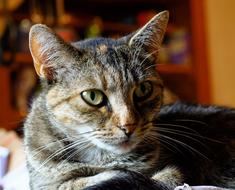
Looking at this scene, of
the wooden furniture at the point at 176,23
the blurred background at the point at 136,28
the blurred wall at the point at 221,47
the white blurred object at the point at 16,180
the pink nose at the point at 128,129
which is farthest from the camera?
the blurred wall at the point at 221,47

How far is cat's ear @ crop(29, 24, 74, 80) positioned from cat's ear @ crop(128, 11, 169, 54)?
0.61ft

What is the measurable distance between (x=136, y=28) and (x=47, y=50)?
1.87m

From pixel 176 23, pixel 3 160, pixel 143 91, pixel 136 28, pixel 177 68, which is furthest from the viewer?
pixel 176 23

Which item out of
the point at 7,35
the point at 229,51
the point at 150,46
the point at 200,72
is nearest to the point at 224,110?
the point at 150,46

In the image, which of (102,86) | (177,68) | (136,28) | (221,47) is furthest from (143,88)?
(221,47)

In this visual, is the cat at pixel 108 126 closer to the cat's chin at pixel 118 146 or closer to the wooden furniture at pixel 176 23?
the cat's chin at pixel 118 146

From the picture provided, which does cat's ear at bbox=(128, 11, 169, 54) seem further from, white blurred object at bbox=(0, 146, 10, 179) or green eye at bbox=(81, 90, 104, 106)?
white blurred object at bbox=(0, 146, 10, 179)

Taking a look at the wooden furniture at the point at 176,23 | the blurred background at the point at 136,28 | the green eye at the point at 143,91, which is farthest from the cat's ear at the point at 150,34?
the wooden furniture at the point at 176,23

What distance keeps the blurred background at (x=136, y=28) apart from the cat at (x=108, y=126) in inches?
50.1

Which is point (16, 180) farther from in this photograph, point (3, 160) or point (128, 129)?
point (128, 129)

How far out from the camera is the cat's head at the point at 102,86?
101 centimetres

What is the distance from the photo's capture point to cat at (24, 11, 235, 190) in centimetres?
102

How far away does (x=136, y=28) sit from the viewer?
2896mm

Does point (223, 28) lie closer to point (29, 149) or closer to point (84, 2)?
point (84, 2)
